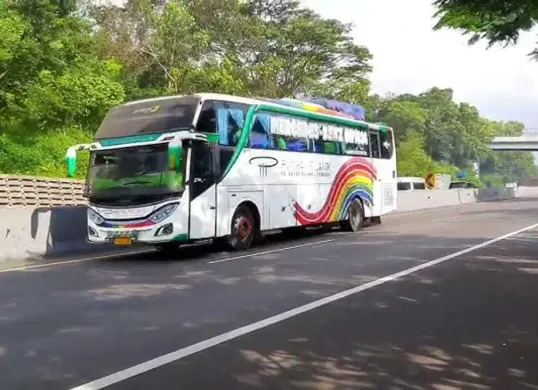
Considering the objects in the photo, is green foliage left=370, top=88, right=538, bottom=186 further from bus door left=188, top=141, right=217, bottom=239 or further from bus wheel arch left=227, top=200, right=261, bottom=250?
bus door left=188, top=141, right=217, bottom=239

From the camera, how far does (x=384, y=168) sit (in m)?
22.8

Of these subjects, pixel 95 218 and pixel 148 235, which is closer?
pixel 148 235

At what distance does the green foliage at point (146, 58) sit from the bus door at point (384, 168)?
11.4 metres

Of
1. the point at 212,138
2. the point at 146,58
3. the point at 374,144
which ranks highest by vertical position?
the point at 146,58

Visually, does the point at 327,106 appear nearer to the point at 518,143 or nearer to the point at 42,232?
the point at 42,232

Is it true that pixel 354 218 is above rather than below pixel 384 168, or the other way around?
below

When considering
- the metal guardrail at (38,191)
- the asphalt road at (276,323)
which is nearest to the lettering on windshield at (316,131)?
the asphalt road at (276,323)

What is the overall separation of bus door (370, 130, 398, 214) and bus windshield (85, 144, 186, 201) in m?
9.60

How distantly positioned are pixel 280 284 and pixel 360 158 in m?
11.3

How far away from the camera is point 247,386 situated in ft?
17.5

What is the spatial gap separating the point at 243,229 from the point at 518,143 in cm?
7505

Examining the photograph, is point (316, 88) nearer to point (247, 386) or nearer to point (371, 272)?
point (371, 272)

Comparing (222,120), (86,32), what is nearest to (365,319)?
(222,120)

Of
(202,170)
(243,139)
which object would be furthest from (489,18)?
(243,139)
